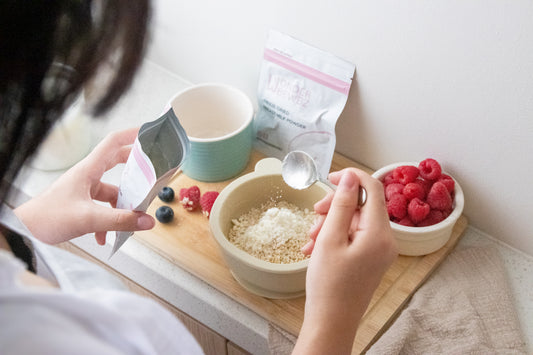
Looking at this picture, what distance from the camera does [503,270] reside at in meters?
0.87

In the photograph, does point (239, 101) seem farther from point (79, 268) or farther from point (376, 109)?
point (79, 268)

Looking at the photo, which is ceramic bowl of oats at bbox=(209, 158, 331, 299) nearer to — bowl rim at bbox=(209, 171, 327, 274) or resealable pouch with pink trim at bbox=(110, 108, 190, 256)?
bowl rim at bbox=(209, 171, 327, 274)

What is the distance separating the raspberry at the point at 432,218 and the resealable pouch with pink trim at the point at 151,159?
1.21 feet

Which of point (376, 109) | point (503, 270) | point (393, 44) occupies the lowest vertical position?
point (503, 270)

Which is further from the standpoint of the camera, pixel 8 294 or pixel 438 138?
pixel 438 138

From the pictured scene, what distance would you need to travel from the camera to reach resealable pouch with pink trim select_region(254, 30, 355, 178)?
917mm

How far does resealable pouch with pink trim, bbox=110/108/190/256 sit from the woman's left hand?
0.03m

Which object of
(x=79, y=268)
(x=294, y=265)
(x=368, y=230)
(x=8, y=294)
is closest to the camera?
(x=8, y=294)

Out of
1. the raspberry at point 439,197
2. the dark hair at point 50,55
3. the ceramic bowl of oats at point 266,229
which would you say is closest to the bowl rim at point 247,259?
the ceramic bowl of oats at point 266,229

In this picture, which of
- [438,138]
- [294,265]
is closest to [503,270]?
[438,138]

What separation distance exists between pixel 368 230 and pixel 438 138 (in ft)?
1.04

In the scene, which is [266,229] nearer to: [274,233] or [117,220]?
[274,233]

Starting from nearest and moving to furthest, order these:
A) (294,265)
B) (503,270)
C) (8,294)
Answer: (8,294) < (294,265) < (503,270)

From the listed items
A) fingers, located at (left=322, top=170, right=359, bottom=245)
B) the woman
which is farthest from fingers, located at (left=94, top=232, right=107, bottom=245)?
fingers, located at (left=322, top=170, right=359, bottom=245)
